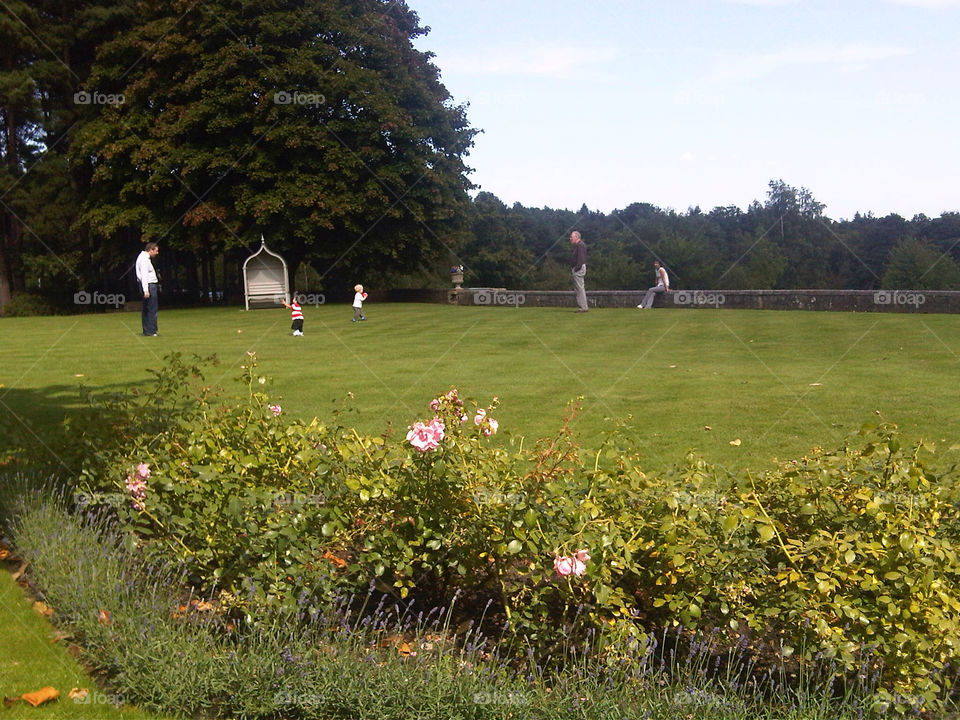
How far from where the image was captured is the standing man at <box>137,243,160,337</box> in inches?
766

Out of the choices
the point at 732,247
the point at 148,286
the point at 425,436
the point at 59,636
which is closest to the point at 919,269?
the point at 732,247

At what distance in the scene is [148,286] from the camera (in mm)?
19594

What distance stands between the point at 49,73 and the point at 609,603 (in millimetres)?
38267

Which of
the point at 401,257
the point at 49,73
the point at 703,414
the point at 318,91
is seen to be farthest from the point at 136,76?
the point at 703,414

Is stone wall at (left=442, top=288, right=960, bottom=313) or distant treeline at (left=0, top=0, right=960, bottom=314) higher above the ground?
distant treeline at (left=0, top=0, right=960, bottom=314)

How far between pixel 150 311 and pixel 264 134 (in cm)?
1568

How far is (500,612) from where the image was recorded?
4.74 metres

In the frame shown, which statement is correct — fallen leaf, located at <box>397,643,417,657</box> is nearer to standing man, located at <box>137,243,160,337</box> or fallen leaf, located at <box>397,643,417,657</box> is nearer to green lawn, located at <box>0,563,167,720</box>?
green lawn, located at <box>0,563,167,720</box>

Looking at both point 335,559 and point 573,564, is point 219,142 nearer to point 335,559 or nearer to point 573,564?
point 335,559

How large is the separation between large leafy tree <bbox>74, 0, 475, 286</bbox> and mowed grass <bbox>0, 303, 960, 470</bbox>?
1214 cm

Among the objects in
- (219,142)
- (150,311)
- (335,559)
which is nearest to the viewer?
(335,559)

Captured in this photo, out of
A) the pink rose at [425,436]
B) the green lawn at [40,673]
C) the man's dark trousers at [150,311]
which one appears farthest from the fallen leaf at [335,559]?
the man's dark trousers at [150,311]

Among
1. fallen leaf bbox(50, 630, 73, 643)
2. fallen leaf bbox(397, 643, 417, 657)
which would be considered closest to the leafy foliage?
fallen leaf bbox(397, 643, 417, 657)

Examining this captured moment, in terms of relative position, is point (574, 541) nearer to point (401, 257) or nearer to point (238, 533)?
point (238, 533)
